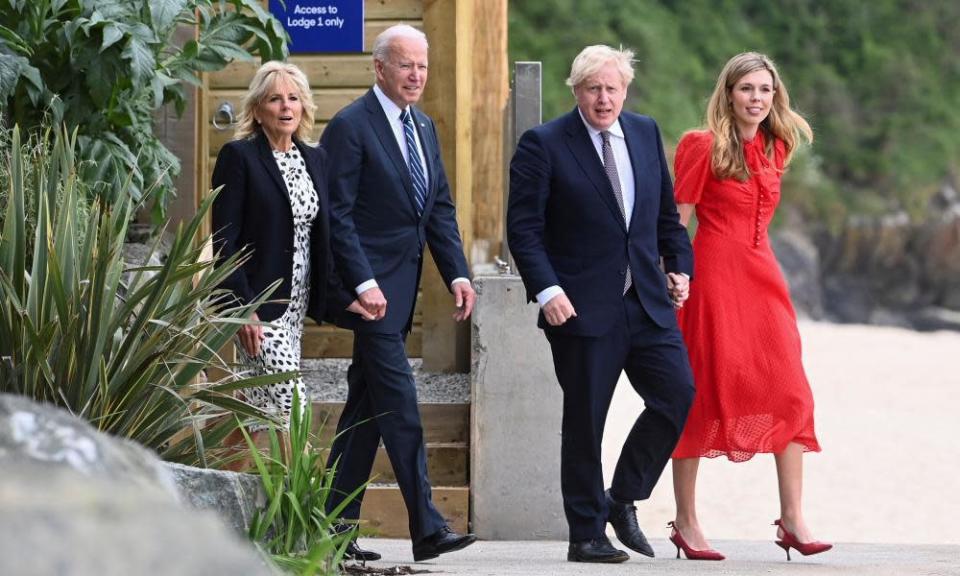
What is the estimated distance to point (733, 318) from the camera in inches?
237

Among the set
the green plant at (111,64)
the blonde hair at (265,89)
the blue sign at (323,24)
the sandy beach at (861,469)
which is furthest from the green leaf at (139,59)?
the sandy beach at (861,469)

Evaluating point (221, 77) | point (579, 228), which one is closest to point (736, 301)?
point (579, 228)

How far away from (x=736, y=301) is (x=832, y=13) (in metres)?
30.7

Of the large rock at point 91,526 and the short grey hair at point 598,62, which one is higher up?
the short grey hair at point 598,62

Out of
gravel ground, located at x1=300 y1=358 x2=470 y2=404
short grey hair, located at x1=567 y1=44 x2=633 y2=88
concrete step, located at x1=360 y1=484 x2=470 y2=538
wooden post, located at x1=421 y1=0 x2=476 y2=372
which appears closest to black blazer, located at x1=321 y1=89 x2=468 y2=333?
short grey hair, located at x1=567 y1=44 x2=633 y2=88

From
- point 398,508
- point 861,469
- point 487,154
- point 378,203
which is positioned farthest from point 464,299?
point 861,469

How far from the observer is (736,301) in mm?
6023

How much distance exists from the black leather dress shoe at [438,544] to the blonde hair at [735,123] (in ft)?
5.07

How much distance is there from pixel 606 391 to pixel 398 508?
1.83 meters

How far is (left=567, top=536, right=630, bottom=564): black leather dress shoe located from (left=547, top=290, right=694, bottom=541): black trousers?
2 cm

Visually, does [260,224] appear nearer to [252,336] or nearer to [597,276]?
[252,336]

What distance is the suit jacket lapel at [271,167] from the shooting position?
5.74 m

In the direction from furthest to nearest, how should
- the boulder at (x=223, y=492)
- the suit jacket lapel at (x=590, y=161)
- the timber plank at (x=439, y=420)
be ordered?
the timber plank at (x=439, y=420) → the suit jacket lapel at (x=590, y=161) → the boulder at (x=223, y=492)

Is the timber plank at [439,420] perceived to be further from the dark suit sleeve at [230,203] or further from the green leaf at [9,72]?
the green leaf at [9,72]
